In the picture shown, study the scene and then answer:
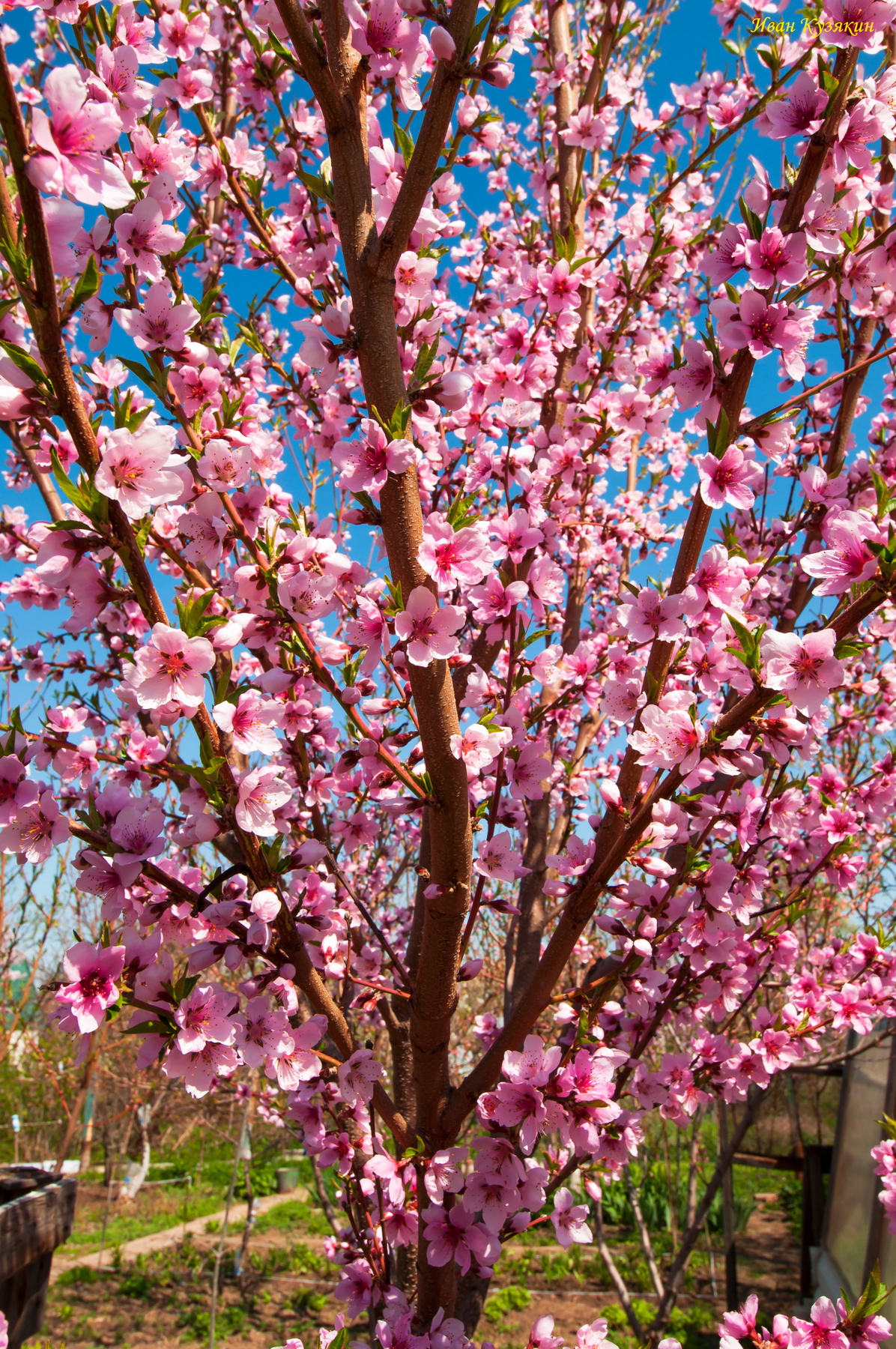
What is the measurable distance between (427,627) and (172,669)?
490 mm

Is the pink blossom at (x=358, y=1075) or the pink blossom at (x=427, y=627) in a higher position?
the pink blossom at (x=427, y=627)

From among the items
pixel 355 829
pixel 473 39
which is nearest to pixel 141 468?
pixel 473 39

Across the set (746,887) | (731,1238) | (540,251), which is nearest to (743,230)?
(746,887)

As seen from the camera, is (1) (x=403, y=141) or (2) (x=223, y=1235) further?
(2) (x=223, y=1235)

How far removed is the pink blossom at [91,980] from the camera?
1.43 m

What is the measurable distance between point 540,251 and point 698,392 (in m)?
2.04

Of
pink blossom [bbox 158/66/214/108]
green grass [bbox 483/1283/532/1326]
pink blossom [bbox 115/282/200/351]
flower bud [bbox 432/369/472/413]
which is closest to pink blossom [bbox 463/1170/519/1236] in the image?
flower bud [bbox 432/369/472/413]

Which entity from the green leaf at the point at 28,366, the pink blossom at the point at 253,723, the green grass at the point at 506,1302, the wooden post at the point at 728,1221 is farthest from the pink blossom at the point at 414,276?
the green grass at the point at 506,1302

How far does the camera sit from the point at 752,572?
1.86m

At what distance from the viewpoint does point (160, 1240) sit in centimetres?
1101

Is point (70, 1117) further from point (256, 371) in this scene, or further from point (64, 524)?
point (64, 524)

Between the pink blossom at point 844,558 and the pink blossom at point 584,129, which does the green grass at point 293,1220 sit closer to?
the pink blossom at point 844,558

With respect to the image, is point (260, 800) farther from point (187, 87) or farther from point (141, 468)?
point (187, 87)

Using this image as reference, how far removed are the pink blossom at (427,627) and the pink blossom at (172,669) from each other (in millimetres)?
374
